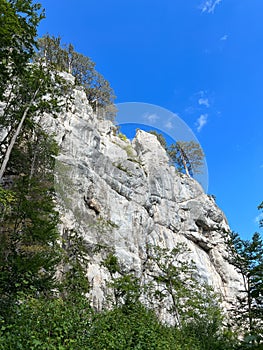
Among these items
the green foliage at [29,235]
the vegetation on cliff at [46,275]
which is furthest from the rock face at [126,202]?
the green foliage at [29,235]

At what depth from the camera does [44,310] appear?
4684mm

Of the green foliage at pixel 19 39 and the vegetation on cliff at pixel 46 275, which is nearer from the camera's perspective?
the vegetation on cliff at pixel 46 275

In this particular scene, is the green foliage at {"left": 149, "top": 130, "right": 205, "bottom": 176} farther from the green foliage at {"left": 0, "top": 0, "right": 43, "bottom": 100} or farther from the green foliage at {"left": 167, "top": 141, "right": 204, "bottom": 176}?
the green foliage at {"left": 0, "top": 0, "right": 43, "bottom": 100}

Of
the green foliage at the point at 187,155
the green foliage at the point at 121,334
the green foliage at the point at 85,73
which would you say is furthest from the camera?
the green foliage at the point at 187,155

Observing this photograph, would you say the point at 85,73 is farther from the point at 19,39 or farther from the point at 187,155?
the point at 19,39

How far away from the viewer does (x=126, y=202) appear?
2556 cm

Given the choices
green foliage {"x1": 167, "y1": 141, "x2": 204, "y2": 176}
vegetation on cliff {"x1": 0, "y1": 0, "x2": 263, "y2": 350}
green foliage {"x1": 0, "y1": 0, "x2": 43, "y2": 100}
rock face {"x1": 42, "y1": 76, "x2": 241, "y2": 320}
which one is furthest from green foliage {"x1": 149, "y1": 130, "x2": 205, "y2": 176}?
green foliage {"x1": 0, "y1": 0, "x2": 43, "y2": 100}

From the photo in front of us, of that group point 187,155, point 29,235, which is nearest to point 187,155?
point 187,155

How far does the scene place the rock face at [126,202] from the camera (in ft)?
69.0

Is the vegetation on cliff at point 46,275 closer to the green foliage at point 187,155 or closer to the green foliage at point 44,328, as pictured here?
the green foliage at point 44,328

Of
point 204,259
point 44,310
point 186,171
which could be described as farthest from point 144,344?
point 186,171

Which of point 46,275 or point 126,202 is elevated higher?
point 126,202

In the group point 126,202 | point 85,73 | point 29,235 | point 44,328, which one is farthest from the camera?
point 85,73

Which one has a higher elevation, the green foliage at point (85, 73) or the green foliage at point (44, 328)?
the green foliage at point (85, 73)
